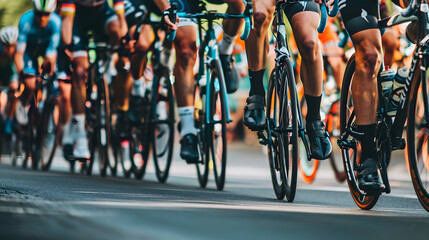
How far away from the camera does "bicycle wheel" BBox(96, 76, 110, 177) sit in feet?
33.9

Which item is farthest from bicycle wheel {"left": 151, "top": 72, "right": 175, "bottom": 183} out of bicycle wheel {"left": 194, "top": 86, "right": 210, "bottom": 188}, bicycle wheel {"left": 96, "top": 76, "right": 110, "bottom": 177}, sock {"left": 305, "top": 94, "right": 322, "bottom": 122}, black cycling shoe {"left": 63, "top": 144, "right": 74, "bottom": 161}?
sock {"left": 305, "top": 94, "right": 322, "bottom": 122}

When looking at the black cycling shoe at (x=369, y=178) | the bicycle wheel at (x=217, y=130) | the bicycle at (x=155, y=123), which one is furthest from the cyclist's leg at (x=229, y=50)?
the black cycling shoe at (x=369, y=178)

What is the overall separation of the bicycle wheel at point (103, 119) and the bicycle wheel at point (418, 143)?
502 cm

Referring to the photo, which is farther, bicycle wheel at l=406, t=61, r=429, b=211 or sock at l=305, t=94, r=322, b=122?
sock at l=305, t=94, r=322, b=122

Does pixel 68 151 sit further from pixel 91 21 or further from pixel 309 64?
pixel 309 64

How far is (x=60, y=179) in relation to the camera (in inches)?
370

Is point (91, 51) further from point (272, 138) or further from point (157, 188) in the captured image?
point (272, 138)

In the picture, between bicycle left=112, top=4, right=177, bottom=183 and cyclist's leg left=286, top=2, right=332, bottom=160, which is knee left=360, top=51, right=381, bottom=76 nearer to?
cyclist's leg left=286, top=2, right=332, bottom=160

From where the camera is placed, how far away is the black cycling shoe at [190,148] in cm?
828

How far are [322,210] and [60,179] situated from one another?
3.71m

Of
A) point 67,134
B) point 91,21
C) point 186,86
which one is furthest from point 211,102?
point 91,21

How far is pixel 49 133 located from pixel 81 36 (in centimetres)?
127

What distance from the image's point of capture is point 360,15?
6.30 metres

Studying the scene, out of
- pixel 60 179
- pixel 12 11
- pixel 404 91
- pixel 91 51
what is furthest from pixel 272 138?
pixel 12 11
